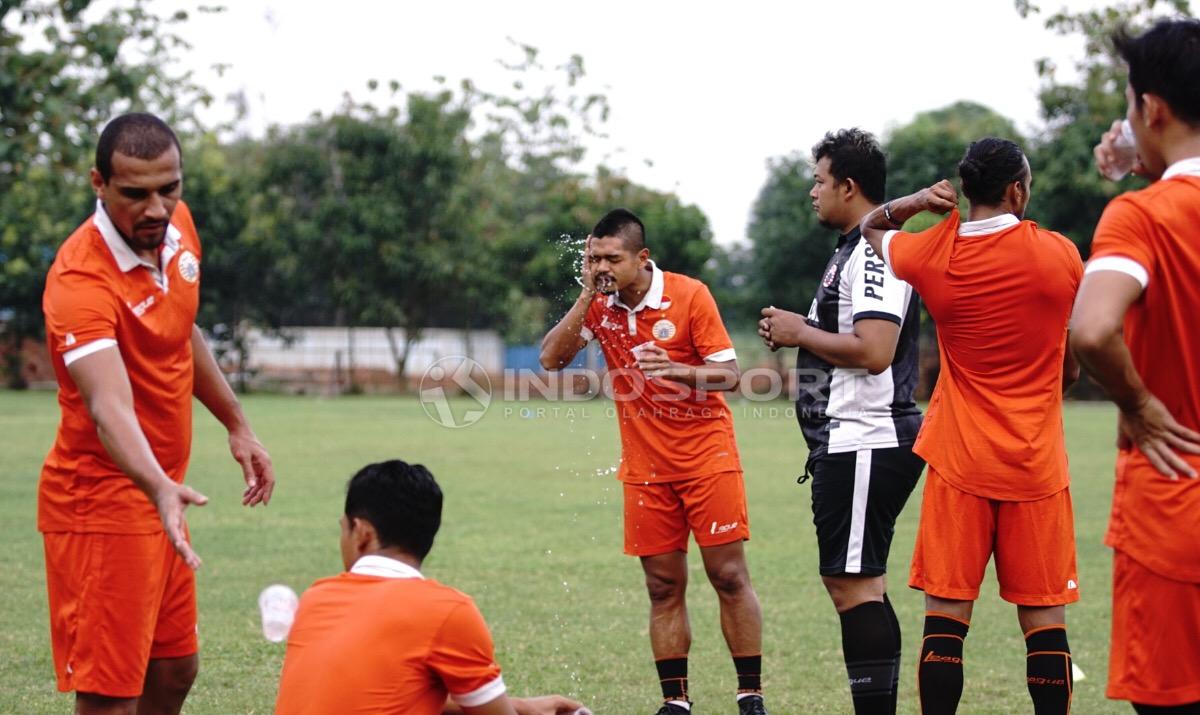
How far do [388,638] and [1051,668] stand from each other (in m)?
2.98

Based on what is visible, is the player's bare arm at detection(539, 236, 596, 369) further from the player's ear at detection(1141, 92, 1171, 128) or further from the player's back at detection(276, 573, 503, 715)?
the player's ear at detection(1141, 92, 1171, 128)

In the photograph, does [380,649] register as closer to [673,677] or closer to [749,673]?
[673,677]

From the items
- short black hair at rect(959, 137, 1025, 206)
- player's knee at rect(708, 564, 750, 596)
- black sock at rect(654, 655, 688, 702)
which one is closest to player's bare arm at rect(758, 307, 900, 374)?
short black hair at rect(959, 137, 1025, 206)

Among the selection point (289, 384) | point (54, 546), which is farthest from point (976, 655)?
point (289, 384)

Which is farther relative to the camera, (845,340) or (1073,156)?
(1073,156)

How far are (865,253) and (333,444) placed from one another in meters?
17.3

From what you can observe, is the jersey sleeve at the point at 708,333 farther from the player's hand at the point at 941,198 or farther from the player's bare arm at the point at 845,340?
the player's hand at the point at 941,198

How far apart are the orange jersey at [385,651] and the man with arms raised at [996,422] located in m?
2.31

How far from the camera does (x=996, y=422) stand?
5.20m

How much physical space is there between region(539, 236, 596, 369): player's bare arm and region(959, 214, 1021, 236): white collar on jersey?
7.21 feet

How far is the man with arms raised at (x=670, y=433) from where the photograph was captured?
6.52m

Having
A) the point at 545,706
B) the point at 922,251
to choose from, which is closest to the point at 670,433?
the point at 922,251

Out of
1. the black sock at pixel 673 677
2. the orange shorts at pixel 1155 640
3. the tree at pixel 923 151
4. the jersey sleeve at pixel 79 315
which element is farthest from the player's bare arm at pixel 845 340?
the tree at pixel 923 151

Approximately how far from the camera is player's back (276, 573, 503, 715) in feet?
11.9
